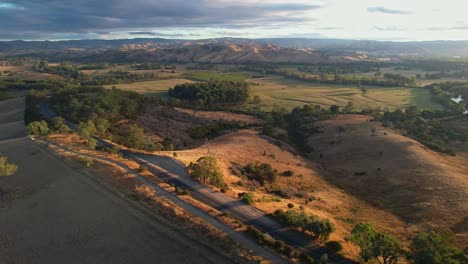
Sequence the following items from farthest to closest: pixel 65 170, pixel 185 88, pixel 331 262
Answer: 1. pixel 185 88
2. pixel 65 170
3. pixel 331 262

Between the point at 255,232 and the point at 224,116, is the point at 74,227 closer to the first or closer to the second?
the point at 255,232

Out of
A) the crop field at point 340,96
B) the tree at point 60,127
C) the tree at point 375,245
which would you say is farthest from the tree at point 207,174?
the crop field at point 340,96

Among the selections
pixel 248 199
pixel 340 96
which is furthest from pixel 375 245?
pixel 340 96

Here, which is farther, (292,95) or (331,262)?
(292,95)

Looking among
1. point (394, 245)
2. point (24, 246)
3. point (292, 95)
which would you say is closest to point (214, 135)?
point (24, 246)

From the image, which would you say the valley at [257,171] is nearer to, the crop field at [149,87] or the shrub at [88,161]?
the shrub at [88,161]

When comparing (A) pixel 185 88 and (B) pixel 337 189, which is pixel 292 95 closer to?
(A) pixel 185 88

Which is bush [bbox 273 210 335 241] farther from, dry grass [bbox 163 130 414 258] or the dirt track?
the dirt track
